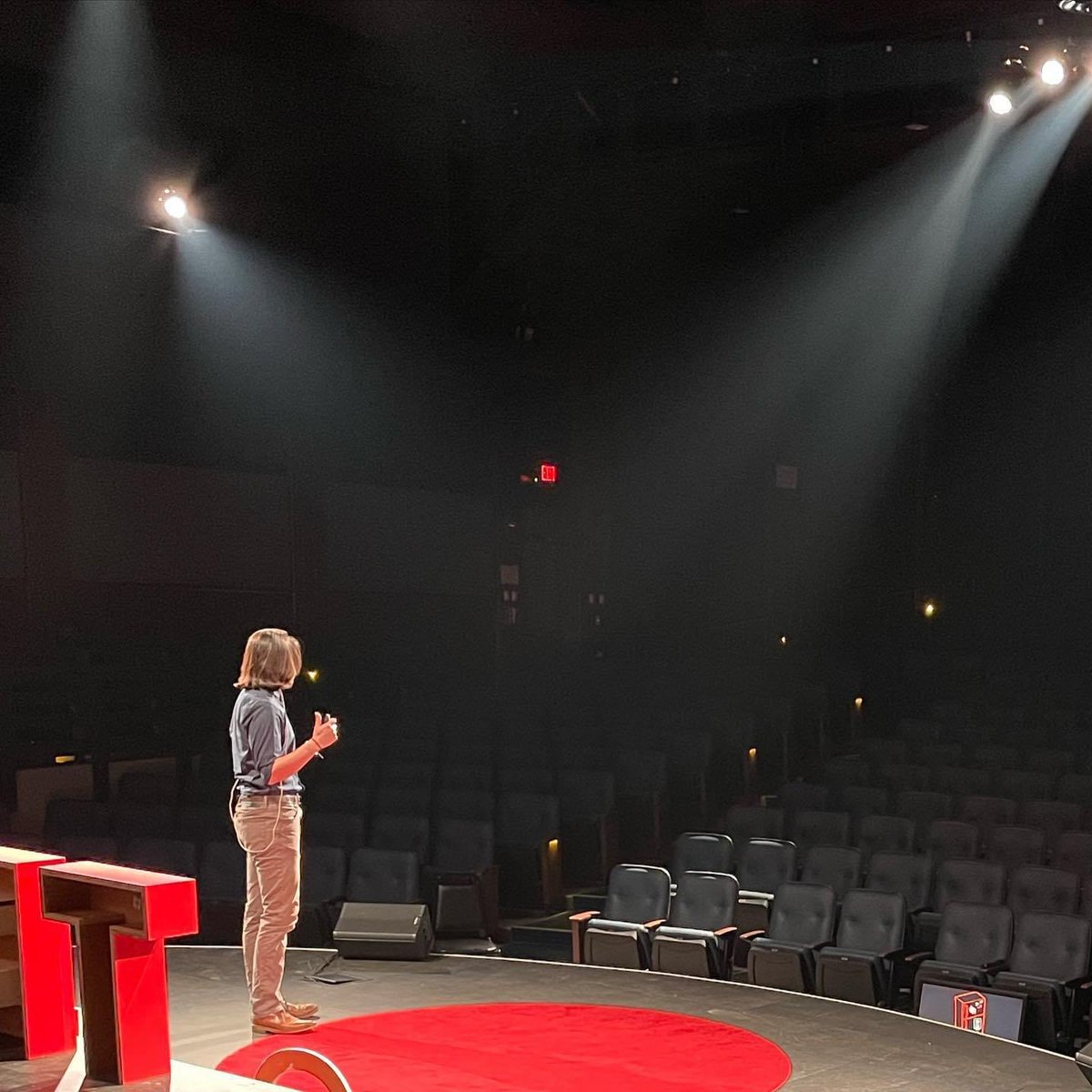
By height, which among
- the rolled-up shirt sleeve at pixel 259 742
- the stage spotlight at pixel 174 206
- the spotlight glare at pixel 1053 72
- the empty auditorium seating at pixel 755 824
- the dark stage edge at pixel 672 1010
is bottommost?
the dark stage edge at pixel 672 1010

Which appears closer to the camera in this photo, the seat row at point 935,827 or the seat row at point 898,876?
the seat row at point 898,876

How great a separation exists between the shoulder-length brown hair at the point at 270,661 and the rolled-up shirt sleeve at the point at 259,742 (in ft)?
0.22

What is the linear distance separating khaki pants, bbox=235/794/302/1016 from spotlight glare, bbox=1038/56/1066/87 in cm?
603

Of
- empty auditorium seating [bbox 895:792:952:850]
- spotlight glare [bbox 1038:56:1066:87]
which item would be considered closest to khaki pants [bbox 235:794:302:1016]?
empty auditorium seating [bbox 895:792:952:850]

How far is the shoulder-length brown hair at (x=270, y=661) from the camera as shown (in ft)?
13.4

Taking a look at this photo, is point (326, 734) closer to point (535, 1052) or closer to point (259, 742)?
point (259, 742)

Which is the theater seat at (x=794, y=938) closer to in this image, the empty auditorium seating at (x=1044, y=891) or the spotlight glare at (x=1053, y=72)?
the empty auditorium seating at (x=1044, y=891)

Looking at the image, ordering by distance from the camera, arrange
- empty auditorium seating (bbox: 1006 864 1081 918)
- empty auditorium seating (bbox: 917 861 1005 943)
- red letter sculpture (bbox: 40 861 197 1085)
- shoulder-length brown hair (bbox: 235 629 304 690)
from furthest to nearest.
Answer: empty auditorium seating (bbox: 917 861 1005 943), empty auditorium seating (bbox: 1006 864 1081 918), shoulder-length brown hair (bbox: 235 629 304 690), red letter sculpture (bbox: 40 861 197 1085)

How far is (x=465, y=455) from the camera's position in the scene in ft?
38.1

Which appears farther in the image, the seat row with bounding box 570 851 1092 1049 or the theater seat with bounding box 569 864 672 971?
the theater seat with bounding box 569 864 672 971

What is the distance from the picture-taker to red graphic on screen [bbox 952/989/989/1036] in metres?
5.27

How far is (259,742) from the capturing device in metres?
4.10

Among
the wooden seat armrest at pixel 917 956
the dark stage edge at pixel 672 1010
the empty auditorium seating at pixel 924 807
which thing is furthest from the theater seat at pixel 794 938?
the empty auditorium seating at pixel 924 807

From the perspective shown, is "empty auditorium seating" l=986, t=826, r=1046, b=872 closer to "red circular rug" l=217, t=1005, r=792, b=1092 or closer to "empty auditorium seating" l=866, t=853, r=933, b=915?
"empty auditorium seating" l=866, t=853, r=933, b=915
